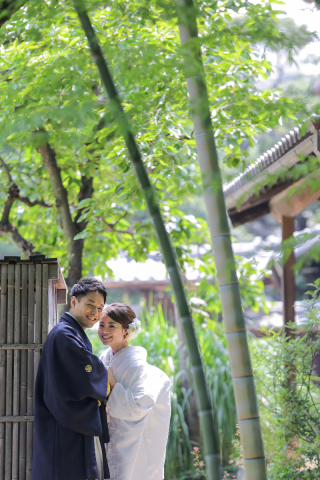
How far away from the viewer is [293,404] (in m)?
2.96

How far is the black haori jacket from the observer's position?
7.11ft

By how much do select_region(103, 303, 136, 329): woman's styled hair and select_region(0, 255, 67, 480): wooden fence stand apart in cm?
32

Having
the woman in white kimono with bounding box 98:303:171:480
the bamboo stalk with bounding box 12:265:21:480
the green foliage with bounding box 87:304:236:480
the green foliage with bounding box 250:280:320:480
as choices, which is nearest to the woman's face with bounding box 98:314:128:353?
the woman in white kimono with bounding box 98:303:171:480

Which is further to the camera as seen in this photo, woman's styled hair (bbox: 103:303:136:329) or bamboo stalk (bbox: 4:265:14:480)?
woman's styled hair (bbox: 103:303:136:329)

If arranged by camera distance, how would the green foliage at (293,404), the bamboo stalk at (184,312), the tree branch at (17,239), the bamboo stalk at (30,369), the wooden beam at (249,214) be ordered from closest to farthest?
the bamboo stalk at (184,312) < the bamboo stalk at (30,369) < the green foliage at (293,404) < the tree branch at (17,239) < the wooden beam at (249,214)

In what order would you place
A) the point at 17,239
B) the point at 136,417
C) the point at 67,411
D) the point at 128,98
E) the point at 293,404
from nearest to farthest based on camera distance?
the point at 67,411 → the point at 136,417 → the point at 128,98 → the point at 293,404 → the point at 17,239

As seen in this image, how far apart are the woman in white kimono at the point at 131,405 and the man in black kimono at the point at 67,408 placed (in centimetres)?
25

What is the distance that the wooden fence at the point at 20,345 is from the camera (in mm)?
2402

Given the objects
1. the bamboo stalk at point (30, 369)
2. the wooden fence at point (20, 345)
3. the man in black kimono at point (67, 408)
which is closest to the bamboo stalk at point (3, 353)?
the wooden fence at point (20, 345)

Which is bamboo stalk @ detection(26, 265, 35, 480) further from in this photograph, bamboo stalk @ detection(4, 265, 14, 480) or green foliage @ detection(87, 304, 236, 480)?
green foliage @ detection(87, 304, 236, 480)

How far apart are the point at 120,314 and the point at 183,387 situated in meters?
3.14

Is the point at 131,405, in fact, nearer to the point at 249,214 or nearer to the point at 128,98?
the point at 128,98

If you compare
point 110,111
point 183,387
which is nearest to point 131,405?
point 110,111

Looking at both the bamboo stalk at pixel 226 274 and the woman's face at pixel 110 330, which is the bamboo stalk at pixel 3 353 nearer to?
the woman's face at pixel 110 330
